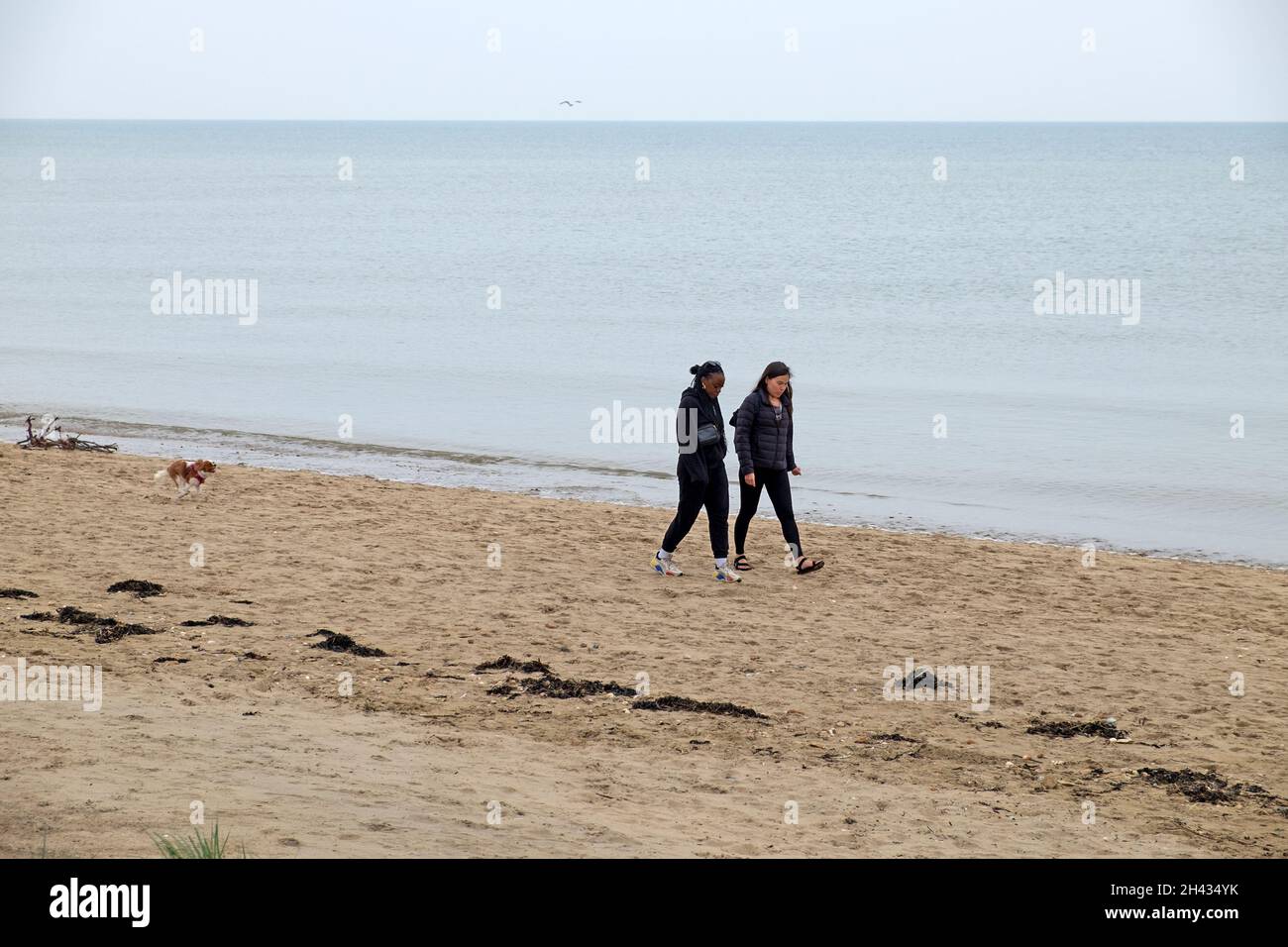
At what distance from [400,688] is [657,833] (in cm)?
262

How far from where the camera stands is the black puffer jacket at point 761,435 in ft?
33.9

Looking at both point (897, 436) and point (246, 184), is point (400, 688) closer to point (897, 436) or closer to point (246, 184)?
point (897, 436)

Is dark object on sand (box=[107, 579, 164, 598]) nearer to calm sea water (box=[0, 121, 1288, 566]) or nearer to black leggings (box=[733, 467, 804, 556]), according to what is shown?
black leggings (box=[733, 467, 804, 556])

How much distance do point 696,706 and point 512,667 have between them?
4.33 feet

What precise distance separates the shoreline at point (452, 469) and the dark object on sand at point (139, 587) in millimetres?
6200

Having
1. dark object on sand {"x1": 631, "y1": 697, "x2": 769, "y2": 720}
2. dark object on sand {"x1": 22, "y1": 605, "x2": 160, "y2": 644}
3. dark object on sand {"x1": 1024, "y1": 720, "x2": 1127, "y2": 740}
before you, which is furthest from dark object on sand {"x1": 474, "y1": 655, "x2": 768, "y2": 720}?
dark object on sand {"x1": 22, "y1": 605, "x2": 160, "y2": 644}

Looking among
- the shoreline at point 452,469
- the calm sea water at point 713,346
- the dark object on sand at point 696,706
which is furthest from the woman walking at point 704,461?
the calm sea water at point 713,346

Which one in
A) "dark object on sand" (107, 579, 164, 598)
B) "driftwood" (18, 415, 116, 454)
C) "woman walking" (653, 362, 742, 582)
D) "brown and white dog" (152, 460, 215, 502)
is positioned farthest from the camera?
"driftwood" (18, 415, 116, 454)

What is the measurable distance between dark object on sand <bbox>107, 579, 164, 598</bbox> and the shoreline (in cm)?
620

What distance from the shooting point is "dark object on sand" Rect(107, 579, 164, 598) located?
9.54 metres

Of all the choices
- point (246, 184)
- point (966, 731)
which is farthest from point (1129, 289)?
point (246, 184)

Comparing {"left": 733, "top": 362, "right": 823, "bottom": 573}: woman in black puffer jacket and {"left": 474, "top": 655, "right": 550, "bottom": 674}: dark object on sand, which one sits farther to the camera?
{"left": 733, "top": 362, "right": 823, "bottom": 573}: woman in black puffer jacket

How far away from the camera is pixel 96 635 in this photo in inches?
330

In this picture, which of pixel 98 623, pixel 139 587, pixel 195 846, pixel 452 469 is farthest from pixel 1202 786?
pixel 452 469
